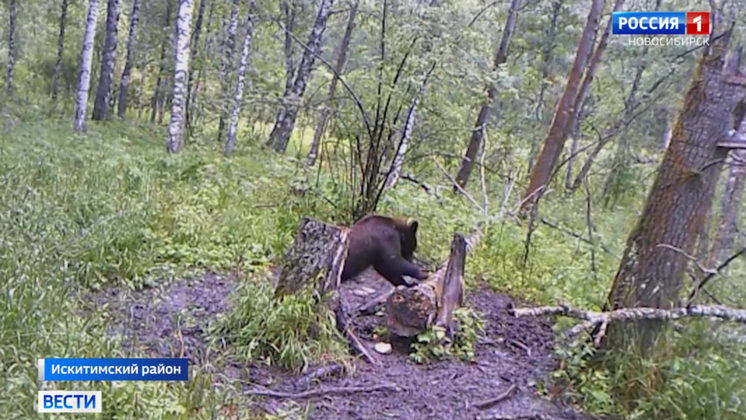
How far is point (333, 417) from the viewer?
2953 millimetres

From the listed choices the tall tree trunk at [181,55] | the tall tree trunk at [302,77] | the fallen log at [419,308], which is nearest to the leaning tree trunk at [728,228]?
the fallen log at [419,308]

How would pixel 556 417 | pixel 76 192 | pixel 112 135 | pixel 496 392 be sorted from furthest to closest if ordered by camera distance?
pixel 112 135
pixel 76 192
pixel 496 392
pixel 556 417

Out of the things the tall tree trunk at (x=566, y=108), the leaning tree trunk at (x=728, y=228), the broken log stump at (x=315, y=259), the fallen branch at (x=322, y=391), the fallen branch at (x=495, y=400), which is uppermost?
the tall tree trunk at (x=566, y=108)

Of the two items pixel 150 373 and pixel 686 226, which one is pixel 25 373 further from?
pixel 686 226

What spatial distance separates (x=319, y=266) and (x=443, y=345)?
93 centimetres

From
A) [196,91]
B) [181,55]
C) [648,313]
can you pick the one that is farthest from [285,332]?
[196,91]

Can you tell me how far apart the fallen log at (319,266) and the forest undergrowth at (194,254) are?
21cm

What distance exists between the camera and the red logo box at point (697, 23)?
4809mm

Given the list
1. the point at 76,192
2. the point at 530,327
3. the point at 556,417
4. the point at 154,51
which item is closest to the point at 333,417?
the point at 556,417

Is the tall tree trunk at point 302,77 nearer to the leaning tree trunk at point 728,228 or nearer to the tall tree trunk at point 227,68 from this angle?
the tall tree trunk at point 227,68

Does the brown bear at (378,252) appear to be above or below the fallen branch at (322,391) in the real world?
above

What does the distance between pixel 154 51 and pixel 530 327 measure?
604 inches

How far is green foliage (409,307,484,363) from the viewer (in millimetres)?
3738

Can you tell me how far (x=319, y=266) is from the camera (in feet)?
12.1
